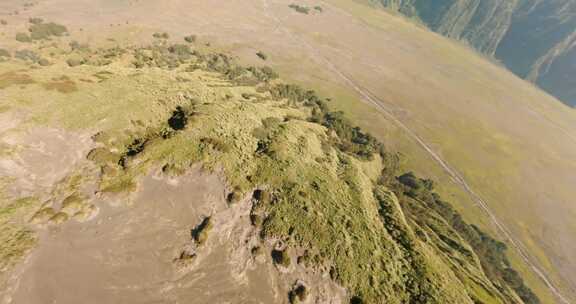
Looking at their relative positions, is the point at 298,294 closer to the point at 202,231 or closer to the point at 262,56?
the point at 202,231

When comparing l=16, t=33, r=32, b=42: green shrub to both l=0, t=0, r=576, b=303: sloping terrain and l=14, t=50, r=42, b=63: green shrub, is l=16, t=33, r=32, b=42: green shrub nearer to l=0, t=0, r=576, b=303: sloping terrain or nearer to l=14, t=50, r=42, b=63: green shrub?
l=0, t=0, r=576, b=303: sloping terrain

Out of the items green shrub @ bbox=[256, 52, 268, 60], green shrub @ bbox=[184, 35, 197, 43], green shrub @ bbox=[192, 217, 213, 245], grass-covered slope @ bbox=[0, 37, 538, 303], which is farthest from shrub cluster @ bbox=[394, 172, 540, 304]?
green shrub @ bbox=[184, 35, 197, 43]

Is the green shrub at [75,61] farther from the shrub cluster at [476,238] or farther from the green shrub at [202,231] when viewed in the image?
the shrub cluster at [476,238]

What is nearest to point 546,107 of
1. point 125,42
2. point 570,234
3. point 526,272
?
point 570,234

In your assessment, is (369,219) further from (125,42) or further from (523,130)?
(523,130)

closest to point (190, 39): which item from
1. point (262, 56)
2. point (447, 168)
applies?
→ point (262, 56)

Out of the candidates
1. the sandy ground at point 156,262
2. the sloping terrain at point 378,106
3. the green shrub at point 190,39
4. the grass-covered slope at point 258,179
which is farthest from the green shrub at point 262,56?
the sandy ground at point 156,262
